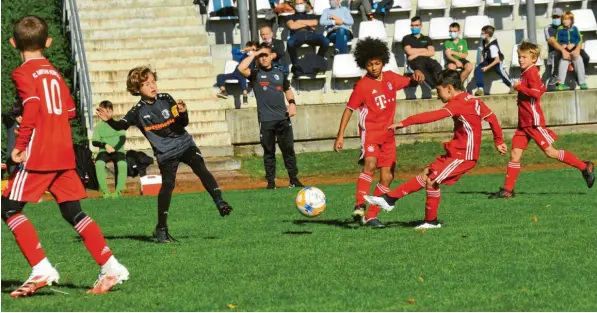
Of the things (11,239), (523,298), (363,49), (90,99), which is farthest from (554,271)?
(90,99)

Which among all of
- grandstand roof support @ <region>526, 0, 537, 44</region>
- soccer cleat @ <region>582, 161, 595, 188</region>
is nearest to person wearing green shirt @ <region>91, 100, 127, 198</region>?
soccer cleat @ <region>582, 161, 595, 188</region>

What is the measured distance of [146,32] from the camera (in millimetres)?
26562

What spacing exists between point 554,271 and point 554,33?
57.6 ft

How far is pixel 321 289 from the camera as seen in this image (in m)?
8.85

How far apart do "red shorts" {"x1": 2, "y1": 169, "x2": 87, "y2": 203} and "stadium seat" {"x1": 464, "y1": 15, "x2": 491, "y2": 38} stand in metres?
18.7

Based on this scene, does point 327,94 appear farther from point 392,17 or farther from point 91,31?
point 91,31

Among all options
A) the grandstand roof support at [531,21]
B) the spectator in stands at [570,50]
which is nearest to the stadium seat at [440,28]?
the grandstand roof support at [531,21]

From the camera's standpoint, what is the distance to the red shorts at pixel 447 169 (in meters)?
12.8

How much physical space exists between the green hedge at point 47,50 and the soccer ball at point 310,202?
40.0 feet

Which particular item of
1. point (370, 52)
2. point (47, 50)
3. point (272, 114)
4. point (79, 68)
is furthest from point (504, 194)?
point (47, 50)

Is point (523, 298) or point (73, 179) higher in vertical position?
point (73, 179)

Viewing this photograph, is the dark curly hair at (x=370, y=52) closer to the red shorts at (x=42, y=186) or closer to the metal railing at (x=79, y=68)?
the red shorts at (x=42, y=186)

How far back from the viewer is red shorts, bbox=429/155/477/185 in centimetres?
1280

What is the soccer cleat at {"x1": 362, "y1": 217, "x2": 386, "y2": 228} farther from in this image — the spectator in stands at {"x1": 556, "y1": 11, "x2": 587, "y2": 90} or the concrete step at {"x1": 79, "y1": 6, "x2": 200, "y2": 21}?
the concrete step at {"x1": 79, "y1": 6, "x2": 200, "y2": 21}
